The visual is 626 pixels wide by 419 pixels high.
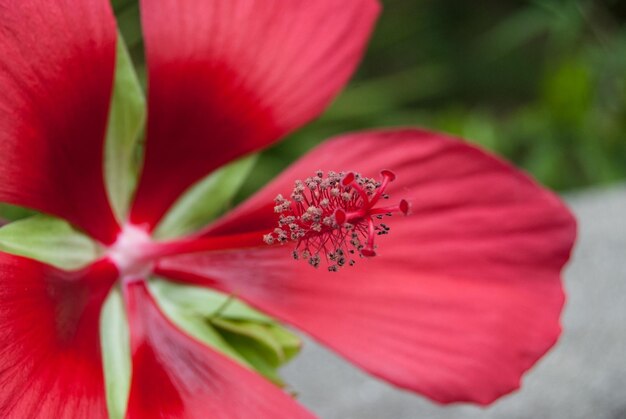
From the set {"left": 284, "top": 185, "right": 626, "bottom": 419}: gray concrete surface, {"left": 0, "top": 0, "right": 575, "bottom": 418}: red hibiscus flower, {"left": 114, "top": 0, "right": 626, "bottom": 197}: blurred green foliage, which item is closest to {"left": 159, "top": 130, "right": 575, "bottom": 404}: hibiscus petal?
{"left": 0, "top": 0, "right": 575, "bottom": 418}: red hibiscus flower

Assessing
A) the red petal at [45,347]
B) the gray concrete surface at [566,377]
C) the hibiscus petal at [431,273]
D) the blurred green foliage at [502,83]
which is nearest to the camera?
the red petal at [45,347]

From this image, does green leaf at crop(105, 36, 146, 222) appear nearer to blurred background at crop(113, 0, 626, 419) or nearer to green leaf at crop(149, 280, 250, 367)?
green leaf at crop(149, 280, 250, 367)

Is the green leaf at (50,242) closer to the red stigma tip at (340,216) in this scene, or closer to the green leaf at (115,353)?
the green leaf at (115,353)

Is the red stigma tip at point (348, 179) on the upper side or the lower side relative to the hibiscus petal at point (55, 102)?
lower

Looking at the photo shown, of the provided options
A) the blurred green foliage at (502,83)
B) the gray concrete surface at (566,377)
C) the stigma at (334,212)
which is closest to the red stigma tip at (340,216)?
the stigma at (334,212)

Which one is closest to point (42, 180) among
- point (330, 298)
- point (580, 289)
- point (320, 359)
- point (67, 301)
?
point (67, 301)

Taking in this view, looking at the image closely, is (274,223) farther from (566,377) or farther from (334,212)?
(566,377)
